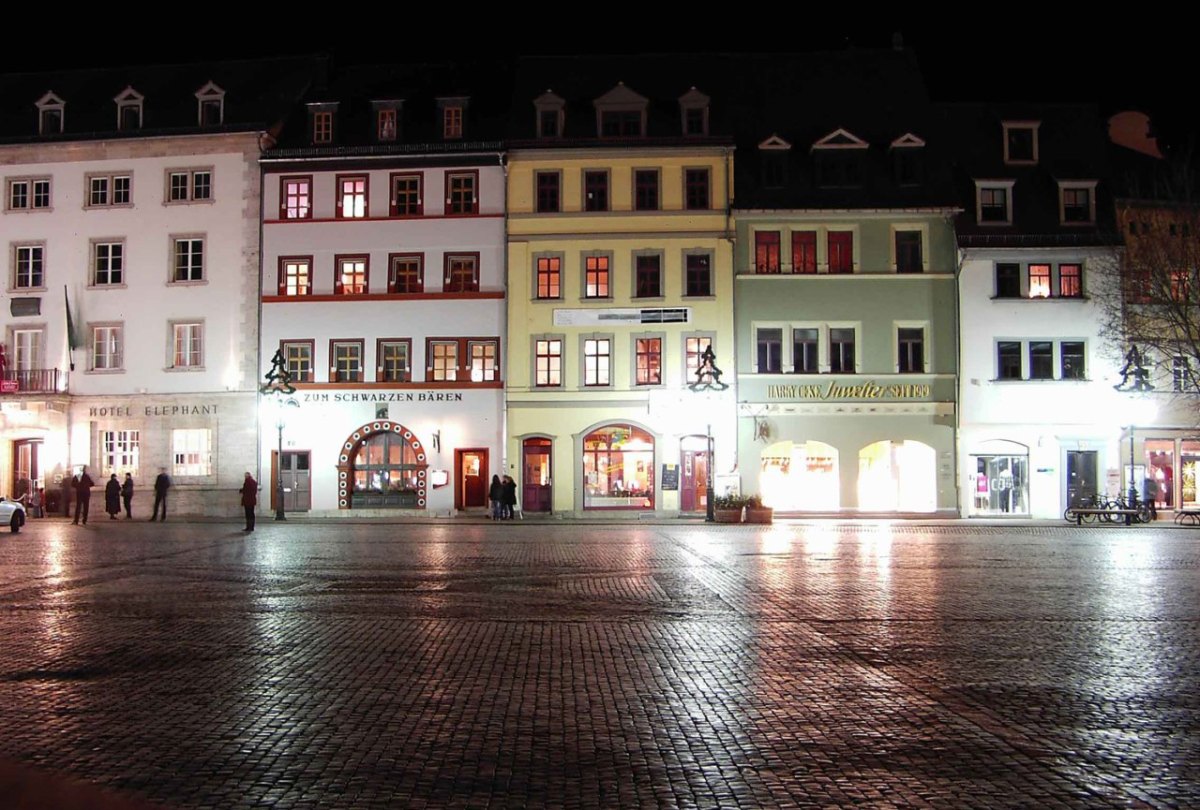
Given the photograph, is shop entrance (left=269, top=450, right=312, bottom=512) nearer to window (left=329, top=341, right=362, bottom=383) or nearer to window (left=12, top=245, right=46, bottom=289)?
window (left=329, top=341, right=362, bottom=383)

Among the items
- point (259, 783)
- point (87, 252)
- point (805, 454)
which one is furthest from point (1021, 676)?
point (87, 252)

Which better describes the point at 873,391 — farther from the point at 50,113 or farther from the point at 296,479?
the point at 50,113

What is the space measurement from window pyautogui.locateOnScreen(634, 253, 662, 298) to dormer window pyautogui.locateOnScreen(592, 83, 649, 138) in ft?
15.8

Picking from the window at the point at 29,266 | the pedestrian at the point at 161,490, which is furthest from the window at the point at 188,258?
the pedestrian at the point at 161,490

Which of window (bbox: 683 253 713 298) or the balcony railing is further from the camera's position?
the balcony railing

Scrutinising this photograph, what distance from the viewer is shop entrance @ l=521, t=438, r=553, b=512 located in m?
46.7

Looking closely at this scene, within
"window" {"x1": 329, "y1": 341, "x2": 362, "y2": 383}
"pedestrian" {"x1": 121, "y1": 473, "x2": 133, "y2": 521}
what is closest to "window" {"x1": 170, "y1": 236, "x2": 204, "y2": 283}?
"window" {"x1": 329, "y1": 341, "x2": 362, "y2": 383}

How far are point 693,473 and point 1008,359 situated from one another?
12338 mm

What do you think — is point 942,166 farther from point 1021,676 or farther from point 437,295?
point 1021,676

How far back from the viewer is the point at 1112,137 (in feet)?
169

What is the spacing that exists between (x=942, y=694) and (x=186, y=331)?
42.4m

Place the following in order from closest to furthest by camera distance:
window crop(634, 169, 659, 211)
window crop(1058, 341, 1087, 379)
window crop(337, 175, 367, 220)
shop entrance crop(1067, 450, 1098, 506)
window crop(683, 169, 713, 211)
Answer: shop entrance crop(1067, 450, 1098, 506), window crop(1058, 341, 1087, 379), window crop(683, 169, 713, 211), window crop(634, 169, 659, 211), window crop(337, 175, 367, 220)

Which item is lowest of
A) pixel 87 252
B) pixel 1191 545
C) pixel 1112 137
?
pixel 1191 545

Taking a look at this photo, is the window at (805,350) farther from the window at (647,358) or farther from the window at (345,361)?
the window at (345,361)
